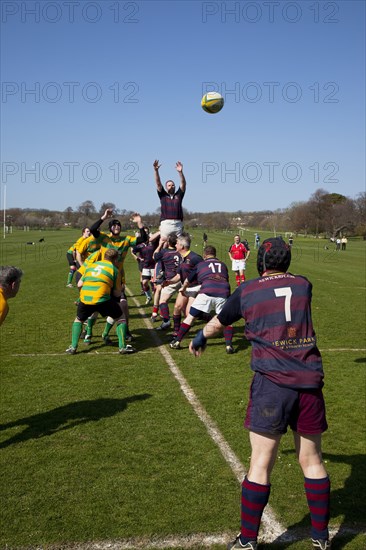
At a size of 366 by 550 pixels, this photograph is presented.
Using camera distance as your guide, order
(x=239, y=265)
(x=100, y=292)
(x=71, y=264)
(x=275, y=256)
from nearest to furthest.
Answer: (x=275, y=256)
(x=100, y=292)
(x=71, y=264)
(x=239, y=265)

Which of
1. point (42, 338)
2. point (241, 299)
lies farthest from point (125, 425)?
point (42, 338)

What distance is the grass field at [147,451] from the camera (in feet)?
12.6

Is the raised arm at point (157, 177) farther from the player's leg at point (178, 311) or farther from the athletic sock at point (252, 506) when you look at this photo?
the athletic sock at point (252, 506)

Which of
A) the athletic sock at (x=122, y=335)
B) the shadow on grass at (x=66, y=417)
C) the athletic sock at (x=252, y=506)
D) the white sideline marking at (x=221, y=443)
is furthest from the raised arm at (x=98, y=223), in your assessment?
the athletic sock at (x=252, y=506)

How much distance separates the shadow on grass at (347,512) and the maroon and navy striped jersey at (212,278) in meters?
4.36

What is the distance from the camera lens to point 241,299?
11.8ft

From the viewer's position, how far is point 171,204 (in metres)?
9.81

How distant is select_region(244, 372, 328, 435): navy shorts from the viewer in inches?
132

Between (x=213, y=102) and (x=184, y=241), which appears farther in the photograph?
(x=213, y=102)

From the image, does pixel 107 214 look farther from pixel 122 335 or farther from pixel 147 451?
pixel 147 451

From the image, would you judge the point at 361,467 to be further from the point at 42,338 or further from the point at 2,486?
the point at 42,338

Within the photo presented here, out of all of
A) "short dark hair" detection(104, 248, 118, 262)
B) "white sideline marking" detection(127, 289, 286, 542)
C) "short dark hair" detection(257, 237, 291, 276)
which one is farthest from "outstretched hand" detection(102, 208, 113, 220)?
"short dark hair" detection(257, 237, 291, 276)

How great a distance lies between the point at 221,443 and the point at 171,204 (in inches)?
218

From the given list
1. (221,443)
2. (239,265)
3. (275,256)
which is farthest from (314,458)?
(239,265)
